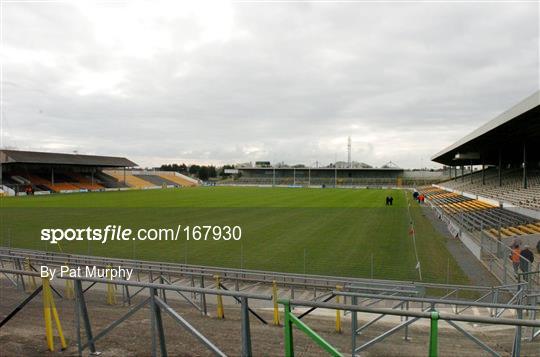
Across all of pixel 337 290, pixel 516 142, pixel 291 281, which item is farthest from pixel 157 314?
pixel 516 142

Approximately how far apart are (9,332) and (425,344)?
19.4ft

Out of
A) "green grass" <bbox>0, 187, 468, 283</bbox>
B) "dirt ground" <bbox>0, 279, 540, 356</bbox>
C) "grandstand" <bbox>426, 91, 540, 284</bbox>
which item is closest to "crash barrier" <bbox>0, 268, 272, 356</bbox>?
"dirt ground" <bbox>0, 279, 540, 356</bbox>

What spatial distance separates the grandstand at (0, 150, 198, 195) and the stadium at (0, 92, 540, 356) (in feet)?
99.0

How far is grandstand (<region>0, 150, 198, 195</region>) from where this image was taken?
63031 millimetres

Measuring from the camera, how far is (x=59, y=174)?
78.3 meters

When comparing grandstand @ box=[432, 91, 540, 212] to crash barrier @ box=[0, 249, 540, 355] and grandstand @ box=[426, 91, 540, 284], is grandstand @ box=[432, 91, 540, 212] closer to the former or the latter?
grandstand @ box=[426, 91, 540, 284]

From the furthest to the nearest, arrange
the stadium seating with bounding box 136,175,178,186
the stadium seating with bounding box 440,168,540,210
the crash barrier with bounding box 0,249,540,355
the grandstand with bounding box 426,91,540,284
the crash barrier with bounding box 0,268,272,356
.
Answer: the stadium seating with bounding box 136,175,178,186
the stadium seating with bounding box 440,168,540,210
the grandstand with bounding box 426,91,540,284
the crash barrier with bounding box 0,249,540,355
the crash barrier with bounding box 0,268,272,356

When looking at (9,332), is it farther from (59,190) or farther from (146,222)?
(59,190)

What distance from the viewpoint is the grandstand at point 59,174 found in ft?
207

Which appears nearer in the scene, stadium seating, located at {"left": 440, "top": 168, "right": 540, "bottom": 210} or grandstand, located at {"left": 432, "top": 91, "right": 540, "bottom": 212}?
grandstand, located at {"left": 432, "top": 91, "right": 540, "bottom": 212}

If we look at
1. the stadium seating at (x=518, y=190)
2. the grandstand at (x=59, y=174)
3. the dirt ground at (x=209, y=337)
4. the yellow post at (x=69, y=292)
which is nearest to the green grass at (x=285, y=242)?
the stadium seating at (x=518, y=190)

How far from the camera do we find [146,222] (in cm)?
3055

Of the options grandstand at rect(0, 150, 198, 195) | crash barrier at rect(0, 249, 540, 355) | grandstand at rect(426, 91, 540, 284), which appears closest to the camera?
crash barrier at rect(0, 249, 540, 355)

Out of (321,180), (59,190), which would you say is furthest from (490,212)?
(321,180)
